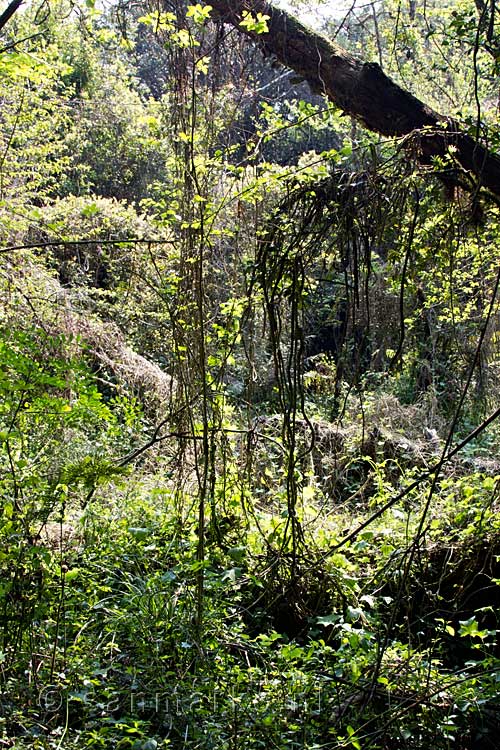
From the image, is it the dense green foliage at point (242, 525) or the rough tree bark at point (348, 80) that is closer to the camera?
the dense green foliage at point (242, 525)

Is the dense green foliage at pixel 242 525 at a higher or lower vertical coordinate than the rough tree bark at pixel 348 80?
lower

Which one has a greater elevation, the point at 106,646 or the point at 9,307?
the point at 9,307

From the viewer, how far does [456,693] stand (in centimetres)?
274

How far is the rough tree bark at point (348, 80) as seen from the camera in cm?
356

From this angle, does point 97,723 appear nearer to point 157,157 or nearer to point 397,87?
point 397,87

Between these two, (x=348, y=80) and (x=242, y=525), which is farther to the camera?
(x=242, y=525)

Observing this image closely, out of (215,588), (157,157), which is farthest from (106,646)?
(157,157)

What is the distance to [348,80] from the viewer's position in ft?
12.3

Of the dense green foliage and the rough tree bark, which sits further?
the rough tree bark

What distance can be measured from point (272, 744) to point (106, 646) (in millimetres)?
748

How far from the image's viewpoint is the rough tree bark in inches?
Result: 140

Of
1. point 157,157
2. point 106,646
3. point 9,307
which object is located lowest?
point 106,646

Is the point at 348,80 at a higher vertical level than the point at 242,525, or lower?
higher

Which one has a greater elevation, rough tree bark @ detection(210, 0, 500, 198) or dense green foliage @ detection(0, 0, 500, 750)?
rough tree bark @ detection(210, 0, 500, 198)
